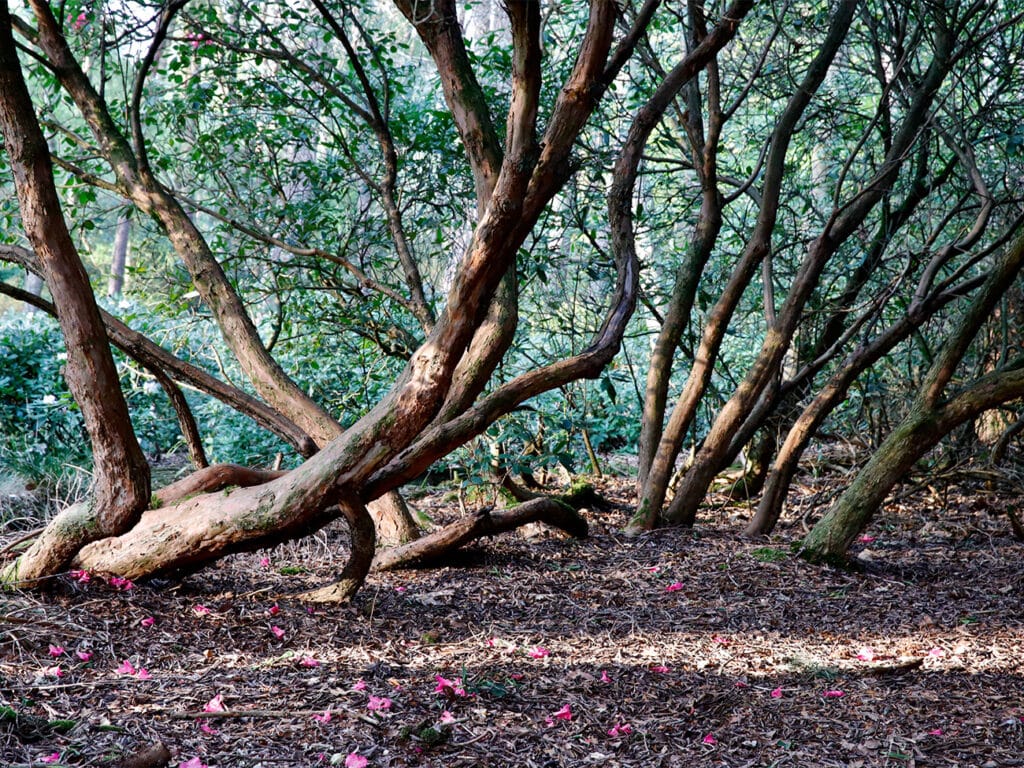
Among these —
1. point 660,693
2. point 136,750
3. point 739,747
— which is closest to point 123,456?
point 136,750

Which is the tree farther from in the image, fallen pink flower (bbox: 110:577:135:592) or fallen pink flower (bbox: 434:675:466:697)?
fallen pink flower (bbox: 434:675:466:697)

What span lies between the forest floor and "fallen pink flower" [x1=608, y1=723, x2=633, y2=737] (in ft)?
0.03

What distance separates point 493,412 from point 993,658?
8.09 feet

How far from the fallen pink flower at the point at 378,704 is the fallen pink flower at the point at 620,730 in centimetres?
74

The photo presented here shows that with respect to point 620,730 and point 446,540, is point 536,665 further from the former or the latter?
point 446,540

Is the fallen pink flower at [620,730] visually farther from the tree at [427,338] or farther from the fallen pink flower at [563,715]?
the tree at [427,338]

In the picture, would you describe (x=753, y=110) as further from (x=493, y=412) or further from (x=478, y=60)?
(x=493, y=412)

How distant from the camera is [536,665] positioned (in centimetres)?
360

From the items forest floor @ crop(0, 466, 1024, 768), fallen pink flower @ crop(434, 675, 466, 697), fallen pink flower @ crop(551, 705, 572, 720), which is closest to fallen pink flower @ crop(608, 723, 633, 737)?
forest floor @ crop(0, 466, 1024, 768)

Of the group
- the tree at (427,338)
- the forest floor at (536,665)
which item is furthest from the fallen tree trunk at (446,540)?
the tree at (427,338)

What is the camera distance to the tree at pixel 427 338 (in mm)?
3549

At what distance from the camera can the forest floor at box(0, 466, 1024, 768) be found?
2744mm

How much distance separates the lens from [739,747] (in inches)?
115

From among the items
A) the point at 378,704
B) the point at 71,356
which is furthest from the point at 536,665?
the point at 71,356
